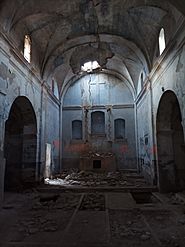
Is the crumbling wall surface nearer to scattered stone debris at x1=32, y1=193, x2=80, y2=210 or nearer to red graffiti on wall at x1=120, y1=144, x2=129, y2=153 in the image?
scattered stone debris at x1=32, y1=193, x2=80, y2=210

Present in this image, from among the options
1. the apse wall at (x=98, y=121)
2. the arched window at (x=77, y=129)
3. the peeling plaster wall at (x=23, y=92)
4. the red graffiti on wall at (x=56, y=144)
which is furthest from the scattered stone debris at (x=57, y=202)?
the arched window at (x=77, y=129)

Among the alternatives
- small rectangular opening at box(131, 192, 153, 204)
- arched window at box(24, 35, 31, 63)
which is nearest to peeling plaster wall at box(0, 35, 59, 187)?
arched window at box(24, 35, 31, 63)

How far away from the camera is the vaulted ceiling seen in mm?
8086

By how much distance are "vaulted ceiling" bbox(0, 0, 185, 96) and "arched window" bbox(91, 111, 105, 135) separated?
17.5ft

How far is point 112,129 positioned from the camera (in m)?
17.4

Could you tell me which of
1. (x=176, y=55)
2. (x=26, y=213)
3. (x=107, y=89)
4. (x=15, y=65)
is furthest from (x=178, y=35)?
(x=107, y=89)

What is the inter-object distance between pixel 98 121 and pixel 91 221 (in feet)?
41.7

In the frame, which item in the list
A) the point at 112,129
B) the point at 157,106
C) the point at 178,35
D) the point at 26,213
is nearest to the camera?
the point at 26,213

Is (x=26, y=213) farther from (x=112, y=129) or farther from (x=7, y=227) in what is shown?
(x=112, y=129)

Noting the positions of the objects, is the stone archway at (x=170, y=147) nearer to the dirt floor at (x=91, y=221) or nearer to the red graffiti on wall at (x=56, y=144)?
the dirt floor at (x=91, y=221)

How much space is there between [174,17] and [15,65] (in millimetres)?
6186

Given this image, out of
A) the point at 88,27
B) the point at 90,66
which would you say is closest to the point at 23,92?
the point at 88,27

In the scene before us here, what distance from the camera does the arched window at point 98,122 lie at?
59.0 ft

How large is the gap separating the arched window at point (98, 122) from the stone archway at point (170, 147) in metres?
8.14
